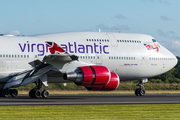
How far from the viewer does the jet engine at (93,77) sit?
21.8 m

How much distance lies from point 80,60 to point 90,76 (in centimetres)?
519

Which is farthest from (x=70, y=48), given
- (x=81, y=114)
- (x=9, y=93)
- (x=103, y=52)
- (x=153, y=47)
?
(x=81, y=114)

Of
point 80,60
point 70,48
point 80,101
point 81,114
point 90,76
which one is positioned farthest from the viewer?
point 80,60

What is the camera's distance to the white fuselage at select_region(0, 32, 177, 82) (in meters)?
25.3

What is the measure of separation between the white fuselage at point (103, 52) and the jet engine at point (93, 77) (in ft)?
15.6

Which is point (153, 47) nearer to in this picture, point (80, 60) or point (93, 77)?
point (80, 60)

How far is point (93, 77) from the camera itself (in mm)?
21953

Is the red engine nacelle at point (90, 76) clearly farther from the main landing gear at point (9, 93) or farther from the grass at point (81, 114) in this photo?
the main landing gear at point (9, 93)

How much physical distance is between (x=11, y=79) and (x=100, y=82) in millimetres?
7114

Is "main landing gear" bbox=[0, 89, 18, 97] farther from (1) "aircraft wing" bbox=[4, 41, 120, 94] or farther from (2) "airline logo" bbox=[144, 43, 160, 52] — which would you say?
(2) "airline logo" bbox=[144, 43, 160, 52]

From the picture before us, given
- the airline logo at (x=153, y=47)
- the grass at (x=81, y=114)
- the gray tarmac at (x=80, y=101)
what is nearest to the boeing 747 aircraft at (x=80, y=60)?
the airline logo at (x=153, y=47)

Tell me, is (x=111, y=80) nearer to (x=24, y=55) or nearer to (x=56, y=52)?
(x=56, y=52)

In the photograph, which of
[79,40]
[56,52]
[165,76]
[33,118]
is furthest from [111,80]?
[165,76]

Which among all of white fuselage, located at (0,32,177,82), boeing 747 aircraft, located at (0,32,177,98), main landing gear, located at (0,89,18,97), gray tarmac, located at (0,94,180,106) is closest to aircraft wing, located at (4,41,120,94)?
boeing 747 aircraft, located at (0,32,177,98)
